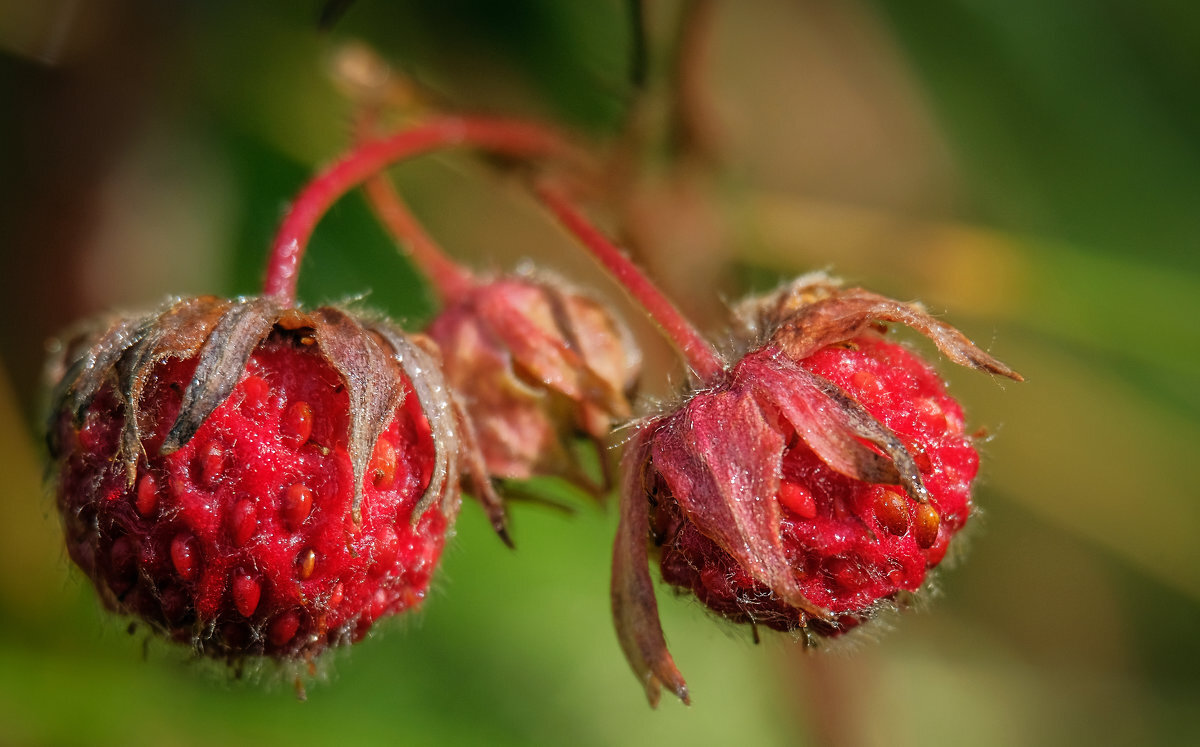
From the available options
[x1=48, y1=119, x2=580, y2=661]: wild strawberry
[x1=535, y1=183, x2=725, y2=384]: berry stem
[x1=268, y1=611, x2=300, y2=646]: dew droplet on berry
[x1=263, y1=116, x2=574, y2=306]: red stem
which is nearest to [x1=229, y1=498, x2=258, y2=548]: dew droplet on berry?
[x1=48, y1=119, x2=580, y2=661]: wild strawberry

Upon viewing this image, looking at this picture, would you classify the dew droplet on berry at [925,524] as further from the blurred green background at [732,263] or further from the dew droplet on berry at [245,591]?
the blurred green background at [732,263]

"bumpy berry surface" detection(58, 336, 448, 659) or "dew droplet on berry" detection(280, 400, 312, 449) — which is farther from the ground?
"dew droplet on berry" detection(280, 400, 312, 449)

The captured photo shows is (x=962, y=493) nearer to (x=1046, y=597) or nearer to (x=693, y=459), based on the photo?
(x=693, y=459)

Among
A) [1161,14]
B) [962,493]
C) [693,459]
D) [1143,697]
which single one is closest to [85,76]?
[693,459]

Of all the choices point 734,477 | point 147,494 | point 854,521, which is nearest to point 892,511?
point 854,521

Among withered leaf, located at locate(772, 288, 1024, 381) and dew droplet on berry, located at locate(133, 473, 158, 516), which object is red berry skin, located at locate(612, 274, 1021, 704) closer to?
withered leaf, located at locate(772, 288, 1024, 381)

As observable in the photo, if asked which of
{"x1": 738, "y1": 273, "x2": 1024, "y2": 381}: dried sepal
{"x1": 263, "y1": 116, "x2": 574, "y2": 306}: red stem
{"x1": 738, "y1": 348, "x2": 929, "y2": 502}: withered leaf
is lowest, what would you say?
{"x1": 263, "y1": 116, "x2": 574, "y2": 306}: red stem

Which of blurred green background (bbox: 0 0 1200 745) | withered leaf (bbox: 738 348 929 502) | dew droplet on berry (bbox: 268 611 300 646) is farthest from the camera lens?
blurred green background (bbox: 0 0 1200 745)
